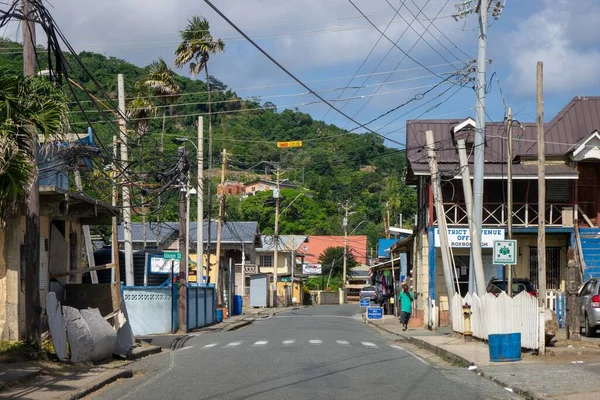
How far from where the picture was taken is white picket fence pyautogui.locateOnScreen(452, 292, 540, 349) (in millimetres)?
19000

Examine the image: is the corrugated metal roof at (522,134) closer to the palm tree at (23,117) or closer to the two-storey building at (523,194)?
the two-storey building at (523,194)

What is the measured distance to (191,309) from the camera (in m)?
33.9

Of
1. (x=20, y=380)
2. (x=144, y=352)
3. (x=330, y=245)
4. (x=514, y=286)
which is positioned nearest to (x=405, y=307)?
(x=514, y=286)

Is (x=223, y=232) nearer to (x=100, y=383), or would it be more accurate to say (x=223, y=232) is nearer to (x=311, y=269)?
(x=311, y=269)

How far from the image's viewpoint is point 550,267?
→ 124 ft

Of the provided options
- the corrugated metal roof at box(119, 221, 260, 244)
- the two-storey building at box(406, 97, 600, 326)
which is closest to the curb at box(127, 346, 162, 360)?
the two-storey building at box(406, 97, 600, 326)

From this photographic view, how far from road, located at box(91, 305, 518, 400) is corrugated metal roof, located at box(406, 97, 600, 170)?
17.0 m

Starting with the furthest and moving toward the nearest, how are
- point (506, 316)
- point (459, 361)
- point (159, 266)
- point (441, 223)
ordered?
point (159, 266), point (441, 223), point (506, 316), point (459, 361)

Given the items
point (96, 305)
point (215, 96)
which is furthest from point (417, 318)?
point (215, 96)

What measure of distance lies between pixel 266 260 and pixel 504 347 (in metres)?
73.9

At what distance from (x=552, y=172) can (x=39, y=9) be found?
25.1 m

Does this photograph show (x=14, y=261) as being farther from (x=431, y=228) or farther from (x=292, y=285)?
(x=292, y=285)

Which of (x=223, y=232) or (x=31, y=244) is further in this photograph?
(x=223, y=232)

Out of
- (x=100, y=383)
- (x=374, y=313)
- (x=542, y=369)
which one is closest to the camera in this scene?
(x=100, y=383)
